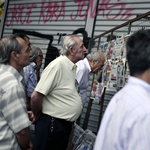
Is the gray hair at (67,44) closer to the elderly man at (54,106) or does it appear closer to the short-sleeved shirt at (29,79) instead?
the elderly man at (54,106)

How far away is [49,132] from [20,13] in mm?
5668

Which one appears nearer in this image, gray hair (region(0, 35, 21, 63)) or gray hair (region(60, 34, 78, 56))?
gray hair (region(0, 35, 21, 63))

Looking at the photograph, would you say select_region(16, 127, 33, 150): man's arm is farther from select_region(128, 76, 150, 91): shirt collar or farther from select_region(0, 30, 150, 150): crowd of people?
select_region(128, 76, 150, 91): shirt collar

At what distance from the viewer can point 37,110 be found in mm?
2115

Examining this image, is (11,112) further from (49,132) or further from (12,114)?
(49,132)

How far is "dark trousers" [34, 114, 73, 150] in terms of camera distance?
2.10 meters

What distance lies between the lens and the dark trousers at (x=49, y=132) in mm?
2102

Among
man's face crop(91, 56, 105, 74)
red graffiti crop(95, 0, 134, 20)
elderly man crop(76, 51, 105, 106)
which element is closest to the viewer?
elderly man crop(76, 51, 105, 106)

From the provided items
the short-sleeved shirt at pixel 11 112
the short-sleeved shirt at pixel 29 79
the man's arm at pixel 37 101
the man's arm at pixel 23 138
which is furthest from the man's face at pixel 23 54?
the short-sleeved shirt at pixel 29 79

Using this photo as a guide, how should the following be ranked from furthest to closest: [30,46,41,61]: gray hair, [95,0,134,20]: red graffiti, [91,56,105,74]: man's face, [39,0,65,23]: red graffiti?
[39,0,65,23]: red graffiti, [95,0,134,20]: red graffiti, [30,46,41,61]: gray hair, [91,56,105,74]: man's face

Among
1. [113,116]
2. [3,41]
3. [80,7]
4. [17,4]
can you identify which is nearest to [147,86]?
[113,116]

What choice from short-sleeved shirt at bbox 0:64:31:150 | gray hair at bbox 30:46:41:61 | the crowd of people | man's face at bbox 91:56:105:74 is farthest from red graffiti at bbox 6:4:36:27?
short-sleeved shirt at bbox 0:64:31:150

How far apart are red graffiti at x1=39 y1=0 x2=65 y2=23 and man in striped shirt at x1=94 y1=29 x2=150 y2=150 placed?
5490 mm

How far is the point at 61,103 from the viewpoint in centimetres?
212
